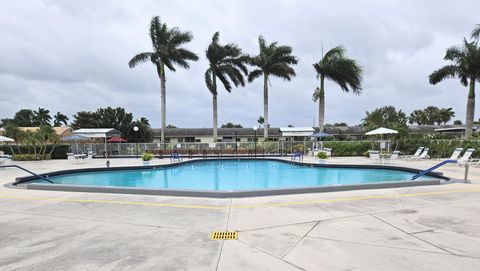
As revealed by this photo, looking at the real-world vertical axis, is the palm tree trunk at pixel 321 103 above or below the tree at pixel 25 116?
below

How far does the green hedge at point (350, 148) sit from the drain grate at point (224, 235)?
20011 millimetres

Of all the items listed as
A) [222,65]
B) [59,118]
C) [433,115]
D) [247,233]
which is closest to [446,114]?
[433,115]

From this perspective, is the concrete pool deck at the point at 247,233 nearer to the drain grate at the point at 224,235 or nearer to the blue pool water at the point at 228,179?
the drain grate at the point at 224,235

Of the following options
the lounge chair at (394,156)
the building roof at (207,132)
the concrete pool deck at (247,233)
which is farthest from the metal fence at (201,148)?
the building roof at (207,132)

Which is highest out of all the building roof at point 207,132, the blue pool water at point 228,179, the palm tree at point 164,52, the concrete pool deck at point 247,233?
the palm tree at point 164,52

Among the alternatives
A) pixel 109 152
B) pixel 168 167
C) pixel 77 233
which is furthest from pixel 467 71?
pixel 109 152

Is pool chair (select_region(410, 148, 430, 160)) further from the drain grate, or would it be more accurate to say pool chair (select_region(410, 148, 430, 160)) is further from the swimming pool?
the drain grate

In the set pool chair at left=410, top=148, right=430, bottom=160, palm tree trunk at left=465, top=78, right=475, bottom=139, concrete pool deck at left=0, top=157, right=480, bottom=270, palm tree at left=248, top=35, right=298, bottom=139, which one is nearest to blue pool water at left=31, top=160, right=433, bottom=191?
concrete pool deck at left=0, top=157, right=480, bottom=270

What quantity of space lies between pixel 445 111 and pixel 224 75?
62.6m

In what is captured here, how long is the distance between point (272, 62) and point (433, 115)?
5679cm

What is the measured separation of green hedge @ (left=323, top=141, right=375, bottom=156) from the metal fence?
179cm

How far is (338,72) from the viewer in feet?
77.0

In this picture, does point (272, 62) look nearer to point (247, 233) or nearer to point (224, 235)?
point (247, 233)

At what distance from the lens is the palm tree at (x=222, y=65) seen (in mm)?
25359
